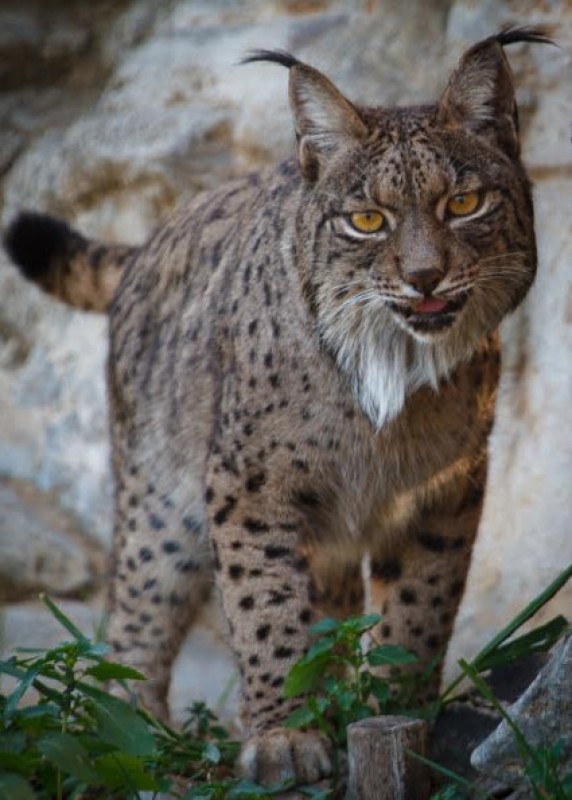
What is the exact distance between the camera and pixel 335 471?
471cm

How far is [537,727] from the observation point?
3414 millimetres

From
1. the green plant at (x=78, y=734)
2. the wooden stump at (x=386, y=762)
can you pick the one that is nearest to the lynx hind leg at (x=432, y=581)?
the wooden stump at (x=386, y=762)

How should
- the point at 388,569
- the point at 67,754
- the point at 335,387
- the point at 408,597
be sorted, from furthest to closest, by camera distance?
1. the point at 388,569
2. the point at 408,597
3. the point at 335,387
4. the point at 67,754

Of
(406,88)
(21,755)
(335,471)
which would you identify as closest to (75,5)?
(406,88)

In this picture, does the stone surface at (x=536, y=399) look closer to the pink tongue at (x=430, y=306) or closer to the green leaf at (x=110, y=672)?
the pink tongue at (x=430, y=306)

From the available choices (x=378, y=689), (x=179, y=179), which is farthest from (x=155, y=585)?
(x=179, y=179)

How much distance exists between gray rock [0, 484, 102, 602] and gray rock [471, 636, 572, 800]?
4267mm

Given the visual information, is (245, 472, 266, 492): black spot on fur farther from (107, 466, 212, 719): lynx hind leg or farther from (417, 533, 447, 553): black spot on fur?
(107, 466, 212, 719): lynx hind leg

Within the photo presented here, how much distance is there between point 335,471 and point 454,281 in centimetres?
78

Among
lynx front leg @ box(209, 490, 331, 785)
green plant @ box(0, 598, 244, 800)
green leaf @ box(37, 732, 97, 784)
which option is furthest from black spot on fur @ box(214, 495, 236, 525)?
green leaf @ box(37, 732, 97, 784)

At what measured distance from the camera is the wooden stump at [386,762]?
3.59 m

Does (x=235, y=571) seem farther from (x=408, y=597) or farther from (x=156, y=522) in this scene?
(x=156, y=522)

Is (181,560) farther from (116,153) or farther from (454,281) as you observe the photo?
(116,153)

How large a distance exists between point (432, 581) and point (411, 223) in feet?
4.26
